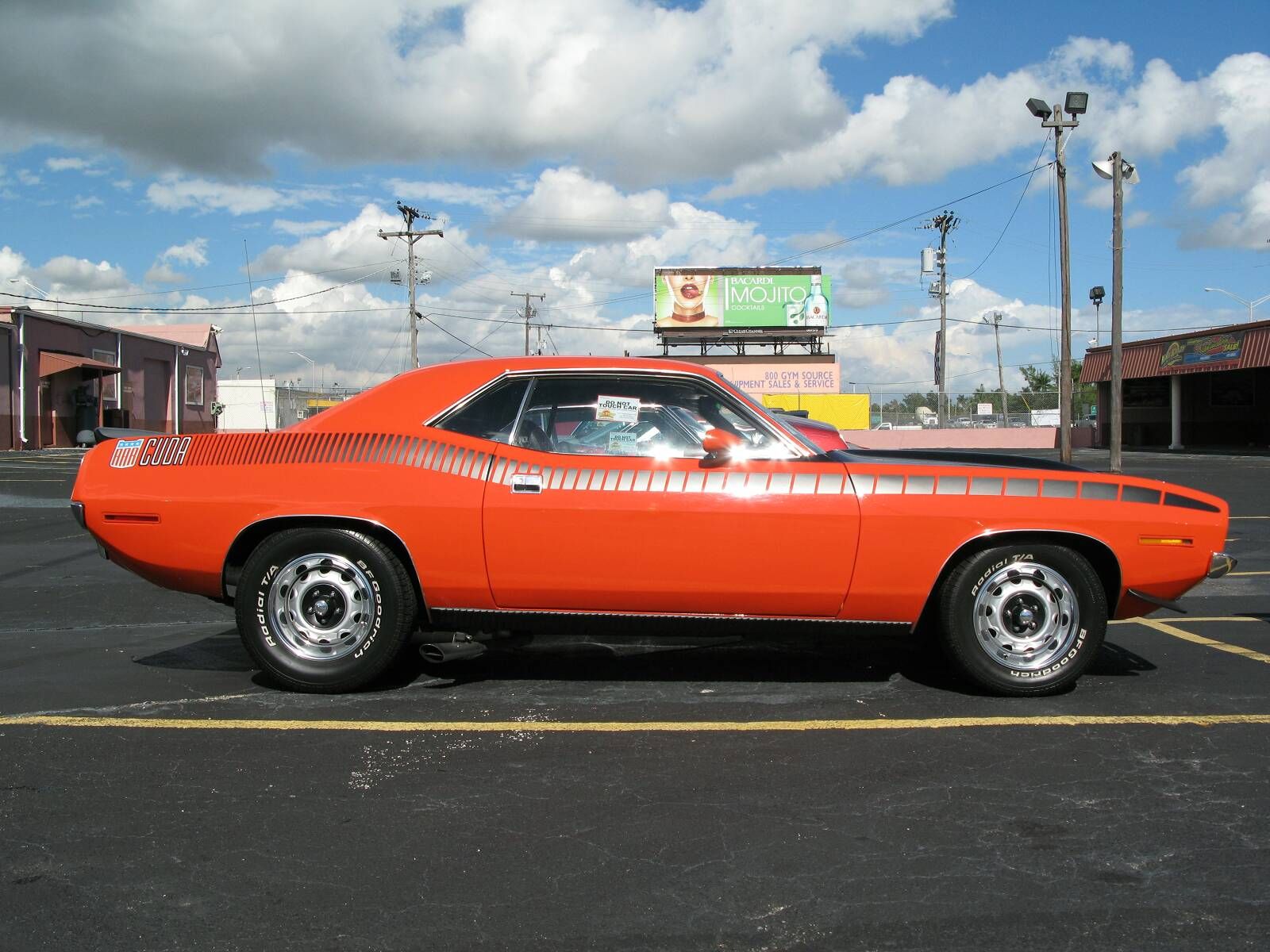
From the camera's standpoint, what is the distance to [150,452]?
4629 millimetres

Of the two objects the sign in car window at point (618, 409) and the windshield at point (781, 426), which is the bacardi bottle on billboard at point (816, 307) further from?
the sign in car window at point (618, 409)

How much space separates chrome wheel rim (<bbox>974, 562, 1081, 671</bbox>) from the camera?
436 cm

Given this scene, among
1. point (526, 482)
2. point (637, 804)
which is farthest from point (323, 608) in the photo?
point (637, 804)

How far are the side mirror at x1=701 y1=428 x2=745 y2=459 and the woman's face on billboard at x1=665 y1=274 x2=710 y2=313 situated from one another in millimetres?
56284

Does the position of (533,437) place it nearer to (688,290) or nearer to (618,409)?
(618,409)

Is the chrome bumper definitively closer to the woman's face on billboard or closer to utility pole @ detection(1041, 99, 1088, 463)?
utility pole @ detection(1041, 99, 1088, 463)

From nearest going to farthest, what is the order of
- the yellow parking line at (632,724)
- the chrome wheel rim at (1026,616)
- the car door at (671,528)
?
1. the yellow parking line at (632,724)
2. the car door at (671,528)
3. the chrome wheel rim at (1026,616)

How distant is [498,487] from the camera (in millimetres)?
4332

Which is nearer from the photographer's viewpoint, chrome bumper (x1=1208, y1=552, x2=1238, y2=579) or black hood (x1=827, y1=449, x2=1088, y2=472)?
chrome bumper (x1=1208, y1=552, x2=1238, y2=579)

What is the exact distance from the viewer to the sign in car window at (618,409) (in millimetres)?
4492

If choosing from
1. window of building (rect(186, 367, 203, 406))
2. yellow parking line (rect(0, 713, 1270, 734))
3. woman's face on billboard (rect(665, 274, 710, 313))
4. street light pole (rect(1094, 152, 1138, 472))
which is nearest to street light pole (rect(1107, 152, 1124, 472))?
street light pole (rect(1094, 152, 1138, 472))

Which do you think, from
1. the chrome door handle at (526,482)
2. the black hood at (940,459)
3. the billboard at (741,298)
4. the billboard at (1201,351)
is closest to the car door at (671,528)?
the chrome door handle at (526,482)

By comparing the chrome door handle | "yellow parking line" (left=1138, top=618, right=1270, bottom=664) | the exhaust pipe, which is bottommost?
"yellow parking line" (left=1138, top=618, right=1270, bottom=664)

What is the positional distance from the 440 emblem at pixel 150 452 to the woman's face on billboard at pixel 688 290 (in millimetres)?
56114
